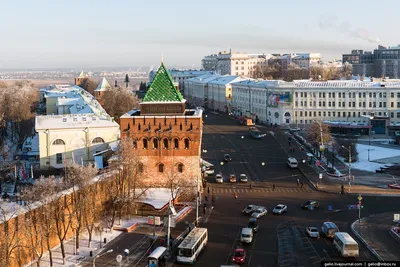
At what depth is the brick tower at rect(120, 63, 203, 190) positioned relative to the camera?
43062mm

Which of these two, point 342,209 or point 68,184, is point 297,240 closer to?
point 342,209

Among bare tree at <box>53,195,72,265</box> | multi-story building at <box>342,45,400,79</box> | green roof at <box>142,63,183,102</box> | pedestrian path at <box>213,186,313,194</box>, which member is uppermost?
multi-story building at <box>342,45,400,79</box>

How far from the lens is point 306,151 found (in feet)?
219

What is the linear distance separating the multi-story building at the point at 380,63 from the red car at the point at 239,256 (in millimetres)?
145787

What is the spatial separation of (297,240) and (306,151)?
115ft

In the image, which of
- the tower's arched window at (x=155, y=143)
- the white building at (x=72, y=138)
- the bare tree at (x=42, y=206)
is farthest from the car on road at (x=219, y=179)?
the bare tree at (x=42, y=206)

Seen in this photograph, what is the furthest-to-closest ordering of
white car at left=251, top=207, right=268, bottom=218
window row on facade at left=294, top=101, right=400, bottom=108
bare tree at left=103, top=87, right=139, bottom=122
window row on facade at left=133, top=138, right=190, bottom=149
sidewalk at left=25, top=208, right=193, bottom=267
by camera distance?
bare tree at left=103, top=87, right=139, bottom=122 → window row on facade at left=294, top=101, right=400, bottom=108 → window row on facade at left=133, top=138, right=190, bottom=149 → white car at left=251, top=207, right=268, bottom=218 → sidewalk at left=25, top=208, right=193, bottom=267

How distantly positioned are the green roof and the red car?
17.5 meters

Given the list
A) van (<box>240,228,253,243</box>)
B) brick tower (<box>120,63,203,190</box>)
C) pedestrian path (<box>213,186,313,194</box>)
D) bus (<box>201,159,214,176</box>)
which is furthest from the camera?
bus (<box>201,159,214,176</box>)

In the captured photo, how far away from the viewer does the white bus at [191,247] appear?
93.2 feet

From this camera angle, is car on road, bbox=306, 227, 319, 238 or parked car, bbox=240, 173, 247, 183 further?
parked car, bbox=240, 173, 247, 183

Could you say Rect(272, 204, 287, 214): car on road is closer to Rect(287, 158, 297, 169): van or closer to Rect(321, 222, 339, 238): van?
Rect(321, 222, 339, 238): van

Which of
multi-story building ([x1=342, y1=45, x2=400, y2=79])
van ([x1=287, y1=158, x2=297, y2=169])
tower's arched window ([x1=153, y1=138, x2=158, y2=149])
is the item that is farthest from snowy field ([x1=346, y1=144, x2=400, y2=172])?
multi-story building ([x1=342, y1=45, x2=400, y2=79])

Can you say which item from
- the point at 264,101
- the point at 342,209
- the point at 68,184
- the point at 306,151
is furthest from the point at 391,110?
the point at 68,184
